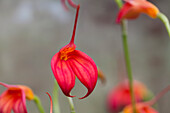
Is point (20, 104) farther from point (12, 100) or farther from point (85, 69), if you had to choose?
point (85, 69)

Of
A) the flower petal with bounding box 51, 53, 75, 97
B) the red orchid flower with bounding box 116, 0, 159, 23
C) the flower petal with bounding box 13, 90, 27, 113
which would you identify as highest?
the red orchid flower with bounding box 116, 0, 159, 23

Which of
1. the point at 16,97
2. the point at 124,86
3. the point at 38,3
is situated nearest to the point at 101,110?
the point at 124,86

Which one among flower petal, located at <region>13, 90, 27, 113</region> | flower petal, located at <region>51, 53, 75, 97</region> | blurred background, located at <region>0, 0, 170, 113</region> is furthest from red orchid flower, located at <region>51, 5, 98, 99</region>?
blurred background, located at <region>0, 0, 170, 113</region>

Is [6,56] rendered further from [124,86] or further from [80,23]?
[124,86]

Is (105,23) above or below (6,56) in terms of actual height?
above

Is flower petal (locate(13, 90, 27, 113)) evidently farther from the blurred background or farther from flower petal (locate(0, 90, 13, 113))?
the blurred background

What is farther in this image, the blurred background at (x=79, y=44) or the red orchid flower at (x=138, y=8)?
the blurred background at (x=79, y=44)

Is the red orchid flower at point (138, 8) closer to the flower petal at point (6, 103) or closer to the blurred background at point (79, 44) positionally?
the flower petal at point (6, 103)

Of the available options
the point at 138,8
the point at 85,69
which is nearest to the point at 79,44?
the point at 138,8

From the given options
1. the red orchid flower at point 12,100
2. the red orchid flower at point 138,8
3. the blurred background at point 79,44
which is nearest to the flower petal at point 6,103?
the red orchid flower at point 12,100
